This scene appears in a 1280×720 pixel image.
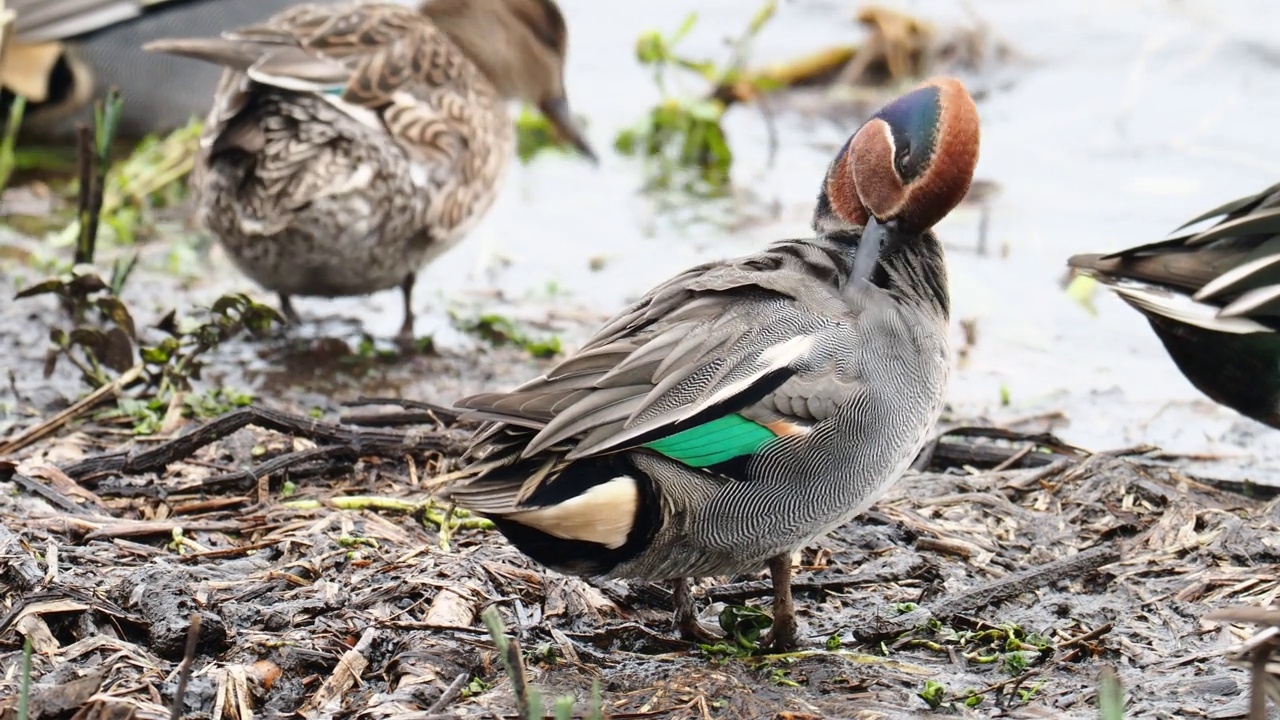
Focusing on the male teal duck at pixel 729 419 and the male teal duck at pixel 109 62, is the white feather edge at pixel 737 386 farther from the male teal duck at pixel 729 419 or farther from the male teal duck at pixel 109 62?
the male teal duck at pixel 109 62

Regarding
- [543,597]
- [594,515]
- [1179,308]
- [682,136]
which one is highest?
[1179,308]

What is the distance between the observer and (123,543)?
371cm

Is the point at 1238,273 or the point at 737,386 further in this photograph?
the point at 1238,273

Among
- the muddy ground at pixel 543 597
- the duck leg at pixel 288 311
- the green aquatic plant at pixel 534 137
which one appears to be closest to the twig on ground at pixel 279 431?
the muddy ground at pixel 543 597

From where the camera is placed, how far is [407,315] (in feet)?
19.7

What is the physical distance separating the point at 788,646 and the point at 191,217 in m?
4.78

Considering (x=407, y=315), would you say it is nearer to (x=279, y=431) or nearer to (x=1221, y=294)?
(x=279, y=431)

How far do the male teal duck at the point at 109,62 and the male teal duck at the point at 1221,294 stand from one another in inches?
219

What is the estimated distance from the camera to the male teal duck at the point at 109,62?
8023 mm

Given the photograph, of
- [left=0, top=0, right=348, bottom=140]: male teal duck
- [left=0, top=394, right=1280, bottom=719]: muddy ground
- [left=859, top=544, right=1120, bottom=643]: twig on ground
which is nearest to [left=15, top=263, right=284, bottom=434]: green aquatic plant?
[left=0, top=394, right=1280, bottom=719]: muddy ground

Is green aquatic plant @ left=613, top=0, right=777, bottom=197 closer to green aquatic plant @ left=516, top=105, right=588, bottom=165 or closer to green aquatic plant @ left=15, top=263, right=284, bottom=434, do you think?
green aquatic plant @ left=516, top=105, right=588, bottom=165

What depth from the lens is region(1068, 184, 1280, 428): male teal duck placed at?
4.11m

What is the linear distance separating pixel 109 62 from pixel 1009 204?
15.7 feet

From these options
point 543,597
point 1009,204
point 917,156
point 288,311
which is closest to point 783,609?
point 543,597
